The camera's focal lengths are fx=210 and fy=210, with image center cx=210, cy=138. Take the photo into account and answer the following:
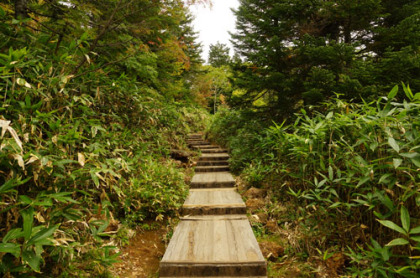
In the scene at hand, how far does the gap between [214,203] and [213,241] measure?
3.57ft

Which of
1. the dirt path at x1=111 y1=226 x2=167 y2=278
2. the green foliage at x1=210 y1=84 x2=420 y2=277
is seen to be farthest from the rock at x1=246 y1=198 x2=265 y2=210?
the dirt path at x1=111 y1=226 x2=167 y2=278

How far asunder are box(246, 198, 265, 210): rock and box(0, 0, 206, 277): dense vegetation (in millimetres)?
1235

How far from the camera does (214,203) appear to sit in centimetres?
371

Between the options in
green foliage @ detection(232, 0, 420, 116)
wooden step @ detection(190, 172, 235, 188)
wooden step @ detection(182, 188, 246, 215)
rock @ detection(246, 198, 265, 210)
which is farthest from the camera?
wooden step @ detection(190, 172, 235, 188)

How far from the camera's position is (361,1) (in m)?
4.11

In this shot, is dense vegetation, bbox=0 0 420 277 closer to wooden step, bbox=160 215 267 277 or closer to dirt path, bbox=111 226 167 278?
dirt path, bbox=111 226 167 278

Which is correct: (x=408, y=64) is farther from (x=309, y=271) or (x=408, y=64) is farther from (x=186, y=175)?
(x=186, y=175)

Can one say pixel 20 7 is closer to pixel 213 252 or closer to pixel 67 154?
pixel 67 154

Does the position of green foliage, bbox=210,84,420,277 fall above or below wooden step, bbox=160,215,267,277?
above

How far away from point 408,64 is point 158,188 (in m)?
5.30

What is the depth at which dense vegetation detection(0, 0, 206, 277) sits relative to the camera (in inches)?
63.2

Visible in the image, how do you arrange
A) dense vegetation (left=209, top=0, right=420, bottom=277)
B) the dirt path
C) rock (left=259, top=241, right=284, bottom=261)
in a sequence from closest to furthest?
dense vegetation (left=209, top=0, right=420, bottom=277), the dirt path, rock (left=259, top=241, right=284, bottom=261)

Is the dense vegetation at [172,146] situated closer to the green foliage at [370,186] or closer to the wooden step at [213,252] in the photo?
the green foliage at [370,186]

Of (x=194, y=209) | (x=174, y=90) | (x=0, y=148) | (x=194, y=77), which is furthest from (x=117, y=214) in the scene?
(x=194, y=77)
